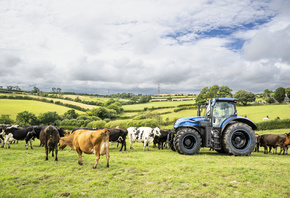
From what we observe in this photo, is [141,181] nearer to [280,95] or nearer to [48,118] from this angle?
[48,118]

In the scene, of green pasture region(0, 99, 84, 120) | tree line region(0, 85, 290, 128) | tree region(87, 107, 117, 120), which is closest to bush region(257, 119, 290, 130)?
tree line region(0, 85, 290, 128)

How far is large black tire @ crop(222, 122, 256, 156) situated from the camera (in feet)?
34.1

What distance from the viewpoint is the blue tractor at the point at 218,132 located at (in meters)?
10.5

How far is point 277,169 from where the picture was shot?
7.42m

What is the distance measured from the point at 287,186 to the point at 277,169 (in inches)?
77.8

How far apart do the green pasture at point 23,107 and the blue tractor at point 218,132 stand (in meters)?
59.4

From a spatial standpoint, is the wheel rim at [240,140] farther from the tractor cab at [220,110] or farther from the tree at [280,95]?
the tree at [280,95]

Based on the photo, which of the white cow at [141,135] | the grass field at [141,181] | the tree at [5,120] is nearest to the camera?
the grass field at [141,181]

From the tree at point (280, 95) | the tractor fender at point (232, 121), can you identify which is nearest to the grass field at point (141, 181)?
the tractor fender at point (232, 121)

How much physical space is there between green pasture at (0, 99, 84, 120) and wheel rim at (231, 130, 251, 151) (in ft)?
202

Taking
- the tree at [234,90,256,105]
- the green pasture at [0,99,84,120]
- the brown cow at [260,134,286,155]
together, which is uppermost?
the tree at [234,90,256,105]

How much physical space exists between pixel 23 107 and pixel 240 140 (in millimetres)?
70933

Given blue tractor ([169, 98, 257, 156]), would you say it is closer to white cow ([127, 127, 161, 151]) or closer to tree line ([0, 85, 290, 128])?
white cow ([127, 127, 161, 151])

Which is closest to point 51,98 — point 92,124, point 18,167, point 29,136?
point 92,124
